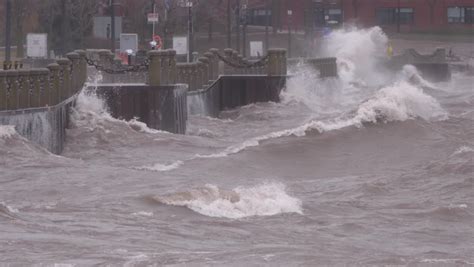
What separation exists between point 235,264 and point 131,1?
2444 inches

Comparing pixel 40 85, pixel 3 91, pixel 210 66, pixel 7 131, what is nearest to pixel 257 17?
pixel 210 66

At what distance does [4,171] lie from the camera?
1912cm

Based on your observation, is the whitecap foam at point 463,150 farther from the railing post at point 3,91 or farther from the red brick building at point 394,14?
the red brick building at point 394,14

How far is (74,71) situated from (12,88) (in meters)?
6.49

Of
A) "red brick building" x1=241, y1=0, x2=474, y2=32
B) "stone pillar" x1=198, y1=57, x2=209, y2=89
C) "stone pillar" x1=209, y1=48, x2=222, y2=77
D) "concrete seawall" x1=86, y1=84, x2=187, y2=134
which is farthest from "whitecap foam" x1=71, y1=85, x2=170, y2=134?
"red brick building" x1=241, y1=0, x2=474, y2=32

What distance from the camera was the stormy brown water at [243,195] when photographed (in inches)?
514

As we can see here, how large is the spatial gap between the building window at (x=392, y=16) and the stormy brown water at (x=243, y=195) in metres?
73.9

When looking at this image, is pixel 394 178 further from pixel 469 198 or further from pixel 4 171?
pixel 4 171

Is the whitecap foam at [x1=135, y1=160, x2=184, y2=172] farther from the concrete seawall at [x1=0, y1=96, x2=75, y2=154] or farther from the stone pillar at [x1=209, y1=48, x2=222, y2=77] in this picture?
the stone pillar at [x1=209, y1=48, x2=222, y2=77]

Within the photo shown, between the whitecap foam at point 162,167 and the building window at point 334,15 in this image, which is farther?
the building window at point 334,15

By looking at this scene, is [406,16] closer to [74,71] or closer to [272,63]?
[272,63]

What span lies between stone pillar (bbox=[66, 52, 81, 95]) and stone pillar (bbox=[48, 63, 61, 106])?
2138 millimetres

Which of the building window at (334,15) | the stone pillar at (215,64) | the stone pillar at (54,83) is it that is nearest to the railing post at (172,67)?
the stone pillar at (54,83)

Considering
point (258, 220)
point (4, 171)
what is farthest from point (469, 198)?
point (4, 171)
